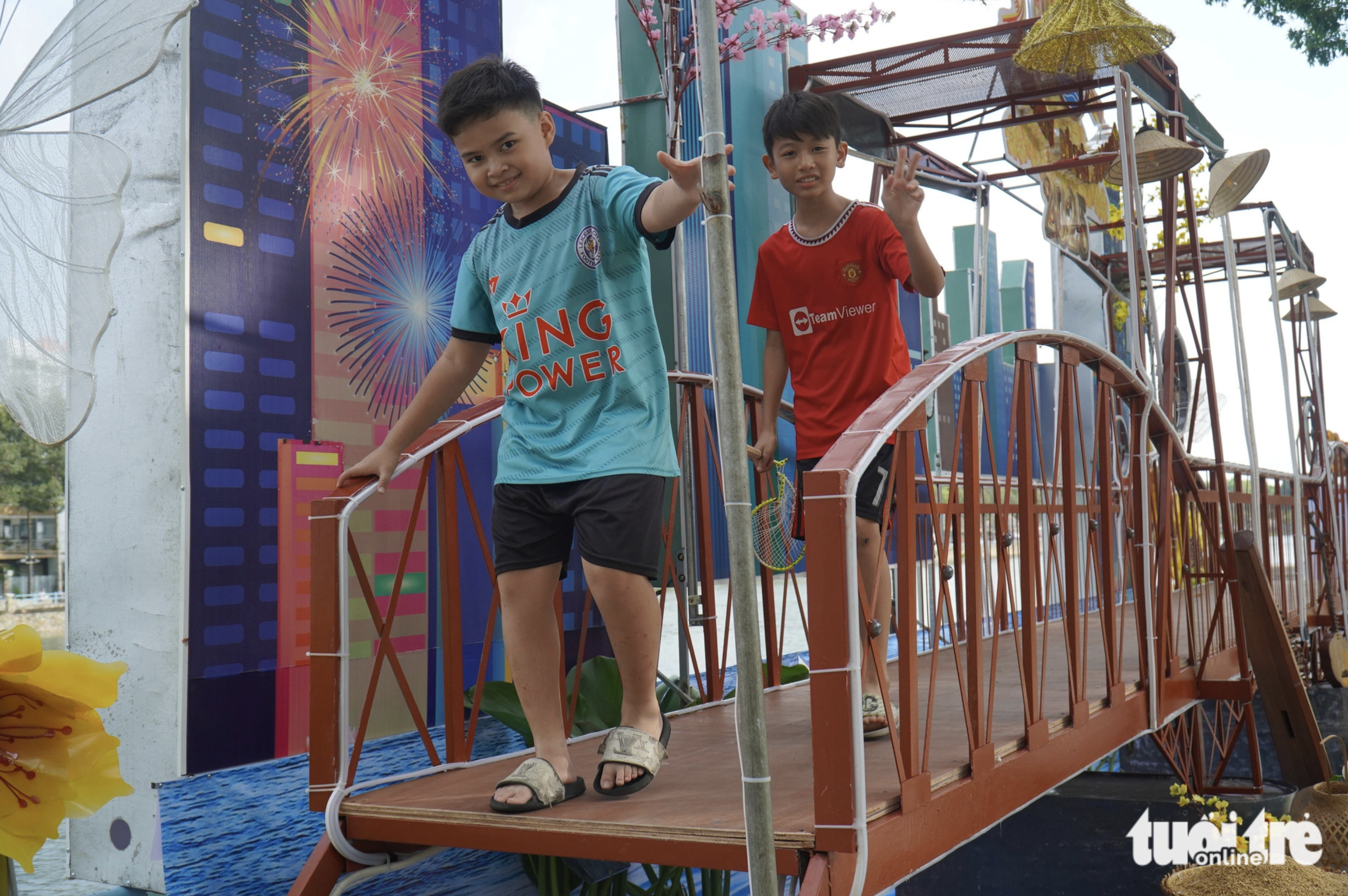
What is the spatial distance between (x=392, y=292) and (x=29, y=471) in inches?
41.9

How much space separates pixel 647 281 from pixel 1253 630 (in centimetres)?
306

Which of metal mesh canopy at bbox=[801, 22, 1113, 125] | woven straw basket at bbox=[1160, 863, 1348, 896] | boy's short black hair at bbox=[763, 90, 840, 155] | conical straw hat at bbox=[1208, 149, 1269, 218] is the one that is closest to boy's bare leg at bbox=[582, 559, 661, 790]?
boy's short black hair at bbox=[763, 90, 840, 155]

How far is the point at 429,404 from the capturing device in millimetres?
2238

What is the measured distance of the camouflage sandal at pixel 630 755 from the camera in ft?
6.76


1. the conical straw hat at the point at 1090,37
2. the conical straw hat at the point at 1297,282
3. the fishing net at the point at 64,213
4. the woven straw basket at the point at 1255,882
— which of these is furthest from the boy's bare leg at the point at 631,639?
the conical straw hat at the point at 1297,282

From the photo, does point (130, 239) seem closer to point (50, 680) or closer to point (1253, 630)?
point (50, 680)

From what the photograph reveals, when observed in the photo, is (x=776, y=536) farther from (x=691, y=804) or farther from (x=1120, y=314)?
(x=1120, y=314)

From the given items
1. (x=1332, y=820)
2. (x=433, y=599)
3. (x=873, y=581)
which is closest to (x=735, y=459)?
(x=873, y=581)

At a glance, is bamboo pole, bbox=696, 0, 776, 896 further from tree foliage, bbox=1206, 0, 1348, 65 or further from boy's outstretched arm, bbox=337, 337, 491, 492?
tree foliage, bbox=1206, 0, 1348, 65

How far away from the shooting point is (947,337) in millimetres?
7438

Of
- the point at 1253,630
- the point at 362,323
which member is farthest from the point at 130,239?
the point at 1253,630

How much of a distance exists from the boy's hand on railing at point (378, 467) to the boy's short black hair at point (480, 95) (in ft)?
2.08

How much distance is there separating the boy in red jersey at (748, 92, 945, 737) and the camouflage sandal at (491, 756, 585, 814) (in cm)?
72

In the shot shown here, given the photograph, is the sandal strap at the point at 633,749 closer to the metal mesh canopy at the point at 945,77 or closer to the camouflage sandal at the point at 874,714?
the camouflage sandal at the point at 874,714
